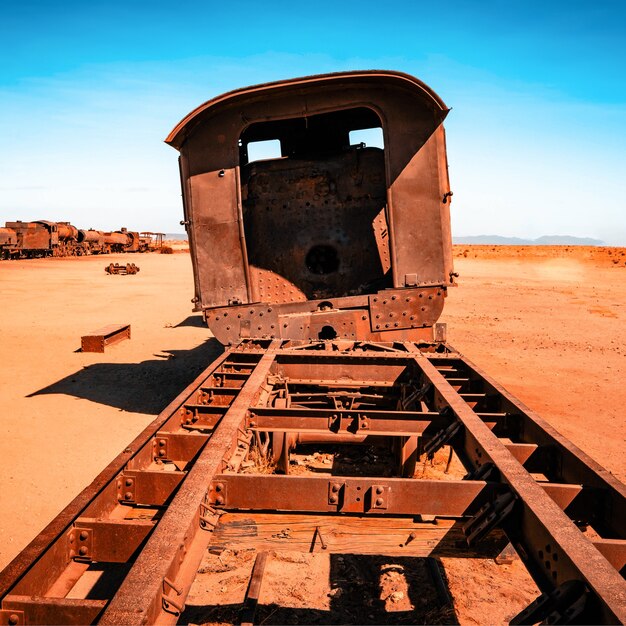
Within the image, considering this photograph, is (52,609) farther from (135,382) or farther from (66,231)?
(66,231)

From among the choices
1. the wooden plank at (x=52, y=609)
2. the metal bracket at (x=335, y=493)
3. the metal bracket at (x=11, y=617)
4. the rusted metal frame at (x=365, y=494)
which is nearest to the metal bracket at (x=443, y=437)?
the rusted metal frame at (x=365, y=494)

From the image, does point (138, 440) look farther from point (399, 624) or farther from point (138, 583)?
point (399, 624)

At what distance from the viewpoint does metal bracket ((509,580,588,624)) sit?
1.80 meters

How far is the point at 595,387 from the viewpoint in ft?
25.3

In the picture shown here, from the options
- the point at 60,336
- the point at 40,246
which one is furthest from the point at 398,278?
the point at 40,246

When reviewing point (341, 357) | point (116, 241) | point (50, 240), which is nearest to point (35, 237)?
point (50, 240)

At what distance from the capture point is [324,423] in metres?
3.88

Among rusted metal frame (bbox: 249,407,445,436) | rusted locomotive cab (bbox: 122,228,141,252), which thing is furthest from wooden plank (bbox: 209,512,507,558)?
rusted locomotive cab (bbox: 122,228,141,252)

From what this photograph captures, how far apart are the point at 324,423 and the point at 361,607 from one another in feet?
3.99

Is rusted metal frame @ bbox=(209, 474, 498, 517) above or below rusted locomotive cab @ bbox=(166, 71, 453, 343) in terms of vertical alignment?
below

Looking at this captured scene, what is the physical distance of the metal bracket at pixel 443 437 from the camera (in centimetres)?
354

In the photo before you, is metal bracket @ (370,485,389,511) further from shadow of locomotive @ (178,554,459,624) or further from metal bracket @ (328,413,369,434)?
metal bracket @ (328,413,369,434)

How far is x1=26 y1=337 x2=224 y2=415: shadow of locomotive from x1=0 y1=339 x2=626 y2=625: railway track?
8.71 ft

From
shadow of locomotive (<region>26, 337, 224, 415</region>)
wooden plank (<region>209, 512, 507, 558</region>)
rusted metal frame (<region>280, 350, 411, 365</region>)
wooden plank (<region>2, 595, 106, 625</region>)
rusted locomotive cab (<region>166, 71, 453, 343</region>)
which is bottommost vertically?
shadow of locomotive (<region>26, 337, 224, 415</region>)
